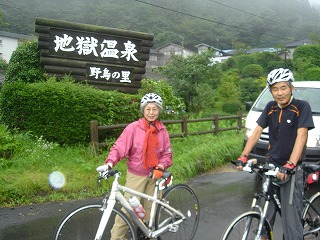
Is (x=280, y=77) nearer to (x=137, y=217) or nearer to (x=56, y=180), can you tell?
(x=137, y=217)

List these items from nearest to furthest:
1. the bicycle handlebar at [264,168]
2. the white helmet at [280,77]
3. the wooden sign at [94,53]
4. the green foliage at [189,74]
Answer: the bicycle handlebar at [264,168]
the white helmet at [280,77]
the wooden sign at [94,53]
the green foliage at [189,74]

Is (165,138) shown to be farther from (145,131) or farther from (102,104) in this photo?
(102,104)

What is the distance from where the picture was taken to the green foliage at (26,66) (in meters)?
8.48

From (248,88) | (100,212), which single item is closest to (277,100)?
(100,212)

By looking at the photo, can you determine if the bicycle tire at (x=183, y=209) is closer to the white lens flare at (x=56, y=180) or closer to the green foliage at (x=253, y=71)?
the white lens flare at (x=56, y=180)

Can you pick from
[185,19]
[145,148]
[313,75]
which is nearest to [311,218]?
[145,148]

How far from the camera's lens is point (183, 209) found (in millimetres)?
3979

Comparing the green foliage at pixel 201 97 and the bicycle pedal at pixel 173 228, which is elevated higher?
the green foliage at pixel 201 97

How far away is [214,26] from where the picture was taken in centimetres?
8062

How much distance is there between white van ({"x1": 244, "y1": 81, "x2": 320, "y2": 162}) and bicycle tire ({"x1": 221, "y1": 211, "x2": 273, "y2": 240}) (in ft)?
9.07

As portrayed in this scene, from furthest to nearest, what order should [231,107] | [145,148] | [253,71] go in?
[253,71], [231,107], [145,148]

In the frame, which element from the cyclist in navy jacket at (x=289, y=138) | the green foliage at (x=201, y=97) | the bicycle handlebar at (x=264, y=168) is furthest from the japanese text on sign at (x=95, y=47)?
the green foliage at (x=201, y=97)

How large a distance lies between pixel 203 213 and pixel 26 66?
6034mm

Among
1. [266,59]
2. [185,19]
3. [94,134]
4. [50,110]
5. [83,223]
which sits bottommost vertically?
[83,223]
